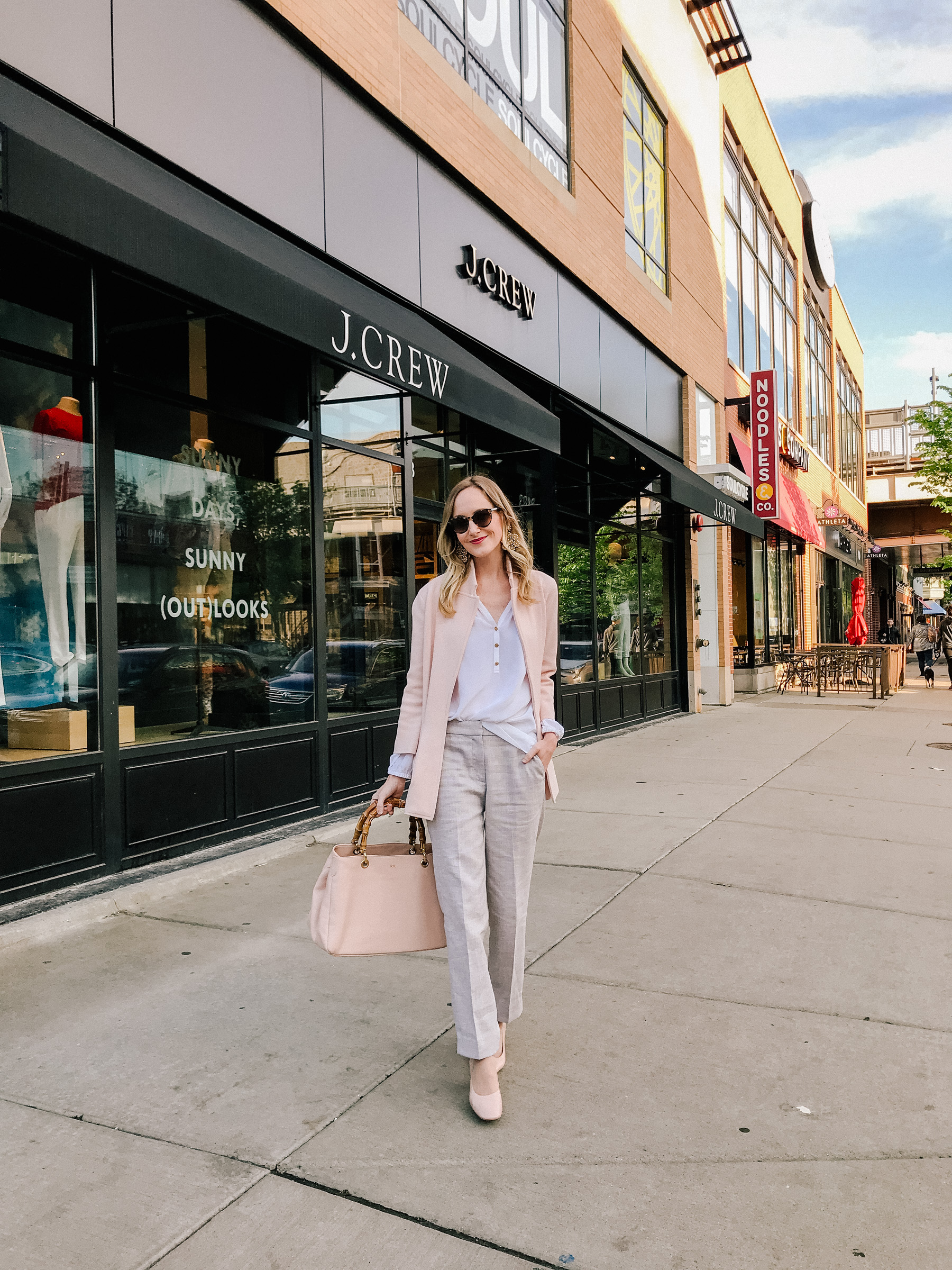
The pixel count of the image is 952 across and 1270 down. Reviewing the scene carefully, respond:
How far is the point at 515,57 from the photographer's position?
9.72 meters

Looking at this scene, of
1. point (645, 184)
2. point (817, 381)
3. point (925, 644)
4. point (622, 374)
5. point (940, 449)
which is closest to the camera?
point (622, 374)

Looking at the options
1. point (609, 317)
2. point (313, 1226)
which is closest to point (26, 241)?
point (313, 1226)

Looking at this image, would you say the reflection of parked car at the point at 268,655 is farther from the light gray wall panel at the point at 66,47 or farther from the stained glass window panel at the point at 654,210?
the stained glass window panel at the point at 654,210

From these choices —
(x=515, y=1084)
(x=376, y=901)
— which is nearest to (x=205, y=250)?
(x=376, y=901)

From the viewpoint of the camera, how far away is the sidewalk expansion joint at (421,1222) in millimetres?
2248

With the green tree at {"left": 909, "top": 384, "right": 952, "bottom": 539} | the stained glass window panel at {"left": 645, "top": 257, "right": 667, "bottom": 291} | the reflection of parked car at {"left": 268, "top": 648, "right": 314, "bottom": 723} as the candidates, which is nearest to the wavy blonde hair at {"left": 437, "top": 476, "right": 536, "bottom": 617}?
the reflection of parked car at {"left": 268, "top": 648, "right": 314, "bottom": 723}

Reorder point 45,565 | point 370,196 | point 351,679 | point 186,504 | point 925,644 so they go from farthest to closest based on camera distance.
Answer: point 925,644 → point 351,679 → point 370,196 → point 186,504 → point 45,565

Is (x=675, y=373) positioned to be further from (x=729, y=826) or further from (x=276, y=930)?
(x=276, y=930)

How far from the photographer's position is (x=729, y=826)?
6773 mm

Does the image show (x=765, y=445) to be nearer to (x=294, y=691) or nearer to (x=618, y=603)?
(x=618, y=603)

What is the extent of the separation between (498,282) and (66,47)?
190 inches

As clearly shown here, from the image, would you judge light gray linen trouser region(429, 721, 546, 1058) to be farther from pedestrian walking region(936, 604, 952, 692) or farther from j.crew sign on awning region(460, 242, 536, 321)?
pedestrian walking region(936, 604, 952, 692)

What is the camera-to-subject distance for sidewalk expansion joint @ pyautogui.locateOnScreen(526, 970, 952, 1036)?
3.56m

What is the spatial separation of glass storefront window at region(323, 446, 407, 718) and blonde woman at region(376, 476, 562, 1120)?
416 cm
